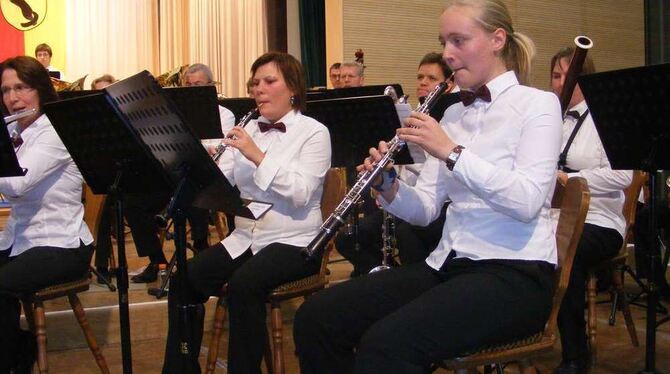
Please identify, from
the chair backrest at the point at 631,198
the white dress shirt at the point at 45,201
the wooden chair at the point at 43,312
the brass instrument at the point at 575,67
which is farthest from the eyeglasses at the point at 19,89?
the chair backrest at the point at 631,198

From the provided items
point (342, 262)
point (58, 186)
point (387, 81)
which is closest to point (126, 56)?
point (387, 81)

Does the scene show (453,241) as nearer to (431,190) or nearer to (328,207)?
(431,190)

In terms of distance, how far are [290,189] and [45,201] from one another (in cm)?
103

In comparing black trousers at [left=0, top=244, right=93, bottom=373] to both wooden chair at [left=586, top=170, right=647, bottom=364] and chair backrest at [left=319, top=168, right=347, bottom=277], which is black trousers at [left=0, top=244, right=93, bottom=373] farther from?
wooden chair at [left=586, top=170, right=647, bottom=364]

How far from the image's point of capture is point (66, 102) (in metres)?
2.38

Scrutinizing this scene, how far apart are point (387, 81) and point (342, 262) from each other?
11.3 feet

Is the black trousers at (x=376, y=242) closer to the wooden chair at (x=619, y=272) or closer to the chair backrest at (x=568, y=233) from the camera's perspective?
the wooden chair at (x=619, y=272)

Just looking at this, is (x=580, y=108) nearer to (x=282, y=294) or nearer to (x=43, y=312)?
(x=282, y=294)

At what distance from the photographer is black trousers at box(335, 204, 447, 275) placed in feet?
11.6

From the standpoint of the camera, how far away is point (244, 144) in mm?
2604

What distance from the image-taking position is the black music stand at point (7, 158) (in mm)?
2408

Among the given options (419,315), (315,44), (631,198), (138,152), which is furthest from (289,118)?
(315,44)

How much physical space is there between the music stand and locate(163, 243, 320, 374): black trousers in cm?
30

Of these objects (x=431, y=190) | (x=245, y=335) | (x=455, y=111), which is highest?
(x=455, y=111)
